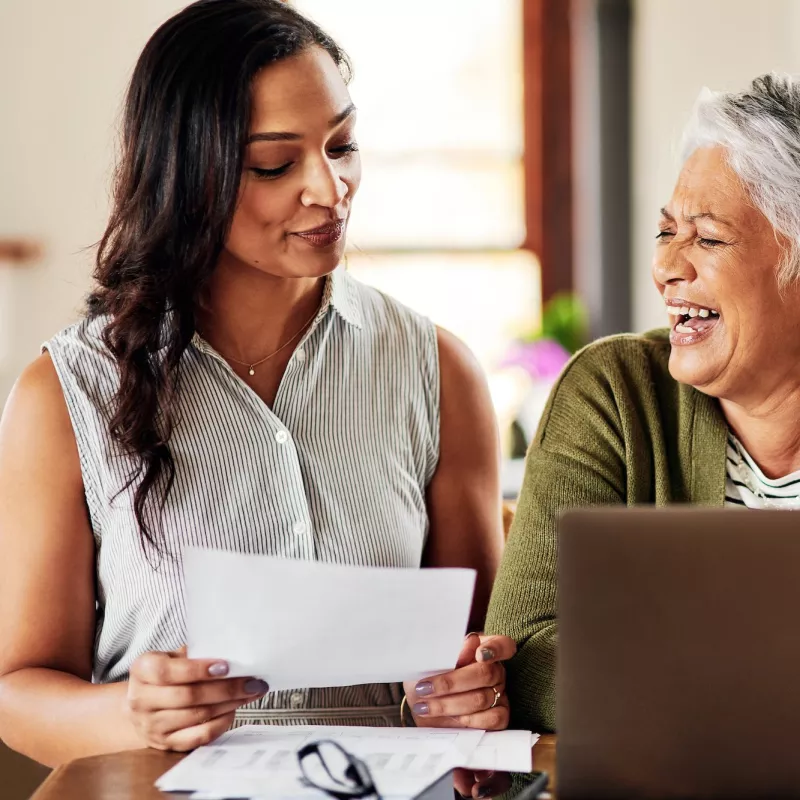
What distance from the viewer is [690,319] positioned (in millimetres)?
1498

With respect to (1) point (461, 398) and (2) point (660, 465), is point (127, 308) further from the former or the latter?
(2) point (660, 465)

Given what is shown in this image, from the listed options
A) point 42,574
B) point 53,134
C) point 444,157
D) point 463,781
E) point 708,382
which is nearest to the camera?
point 463,781

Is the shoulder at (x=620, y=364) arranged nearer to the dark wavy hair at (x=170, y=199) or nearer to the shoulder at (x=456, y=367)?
the shoulder at (x=456, y=367)

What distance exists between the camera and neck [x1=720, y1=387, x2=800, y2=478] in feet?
4.95

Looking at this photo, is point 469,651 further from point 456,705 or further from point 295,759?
point 295,759

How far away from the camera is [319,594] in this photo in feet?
3.31

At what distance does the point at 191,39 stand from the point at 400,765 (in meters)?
0.94

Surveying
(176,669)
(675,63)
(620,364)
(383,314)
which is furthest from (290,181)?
(675,63)

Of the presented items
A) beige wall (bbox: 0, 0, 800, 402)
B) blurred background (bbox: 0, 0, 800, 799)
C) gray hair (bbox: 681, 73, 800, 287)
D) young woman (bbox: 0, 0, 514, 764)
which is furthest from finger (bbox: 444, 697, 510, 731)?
beige wall (bbox: 0, 0, 800, 402)

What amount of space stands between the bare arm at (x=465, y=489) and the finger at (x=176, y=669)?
0.59m

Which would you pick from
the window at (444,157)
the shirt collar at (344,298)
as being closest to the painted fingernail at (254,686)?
the shirt collar at (344,298)

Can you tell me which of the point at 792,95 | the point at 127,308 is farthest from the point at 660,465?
the point at 127,308

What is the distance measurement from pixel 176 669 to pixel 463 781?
0.29 meters

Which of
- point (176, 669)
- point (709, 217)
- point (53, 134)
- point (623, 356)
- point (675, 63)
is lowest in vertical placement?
point (176, 669)
